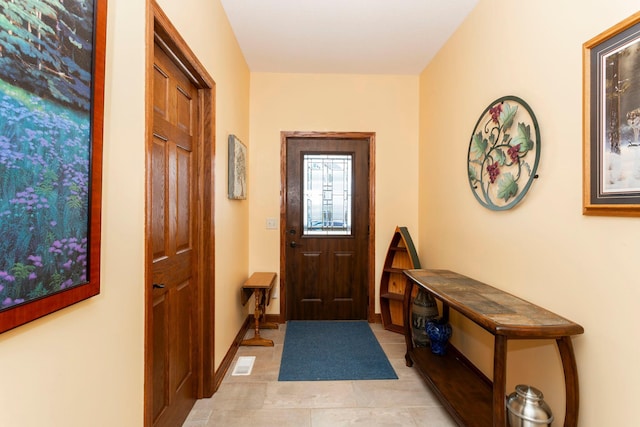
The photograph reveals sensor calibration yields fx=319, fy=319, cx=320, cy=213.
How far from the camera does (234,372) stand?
8.26ft

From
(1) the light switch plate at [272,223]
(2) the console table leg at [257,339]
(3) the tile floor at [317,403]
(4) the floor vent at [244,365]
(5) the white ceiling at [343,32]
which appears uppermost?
(5) the white ceiling at [343,32]

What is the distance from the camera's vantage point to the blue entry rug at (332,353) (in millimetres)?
2493

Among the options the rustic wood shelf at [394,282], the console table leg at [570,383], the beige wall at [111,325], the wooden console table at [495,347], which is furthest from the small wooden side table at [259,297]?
the console table leg at [570,383]

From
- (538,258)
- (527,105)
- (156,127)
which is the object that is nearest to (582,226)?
(538,258)

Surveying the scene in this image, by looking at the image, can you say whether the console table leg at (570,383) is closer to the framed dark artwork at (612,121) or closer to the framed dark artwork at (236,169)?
the framed dark artwork at (612,121)

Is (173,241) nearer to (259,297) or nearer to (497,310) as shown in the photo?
(259,297)

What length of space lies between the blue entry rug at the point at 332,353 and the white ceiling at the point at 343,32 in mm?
2812

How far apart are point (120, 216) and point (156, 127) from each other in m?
0.59

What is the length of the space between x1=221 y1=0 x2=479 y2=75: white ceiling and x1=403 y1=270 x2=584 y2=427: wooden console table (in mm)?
2037

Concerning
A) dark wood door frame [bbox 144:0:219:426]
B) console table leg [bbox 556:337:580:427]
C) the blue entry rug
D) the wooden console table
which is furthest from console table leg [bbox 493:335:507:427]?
dark wood door frame [bbox 144:0:219:426]

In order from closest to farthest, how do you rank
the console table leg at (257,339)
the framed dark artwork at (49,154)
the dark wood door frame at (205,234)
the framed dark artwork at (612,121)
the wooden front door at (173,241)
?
the framed dark artwork at (49,154)
the framed dark artwork at (612,121)
the wooden front door at (173,241)
the dark wood door frame at (205,234)
the console table leg at (257,339)

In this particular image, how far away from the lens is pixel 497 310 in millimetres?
1616

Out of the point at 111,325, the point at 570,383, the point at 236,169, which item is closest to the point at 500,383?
the point at 570,383

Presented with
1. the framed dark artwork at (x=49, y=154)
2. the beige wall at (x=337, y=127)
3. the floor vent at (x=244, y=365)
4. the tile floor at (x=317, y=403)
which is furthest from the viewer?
the beige wall at (x=337, y=127)
